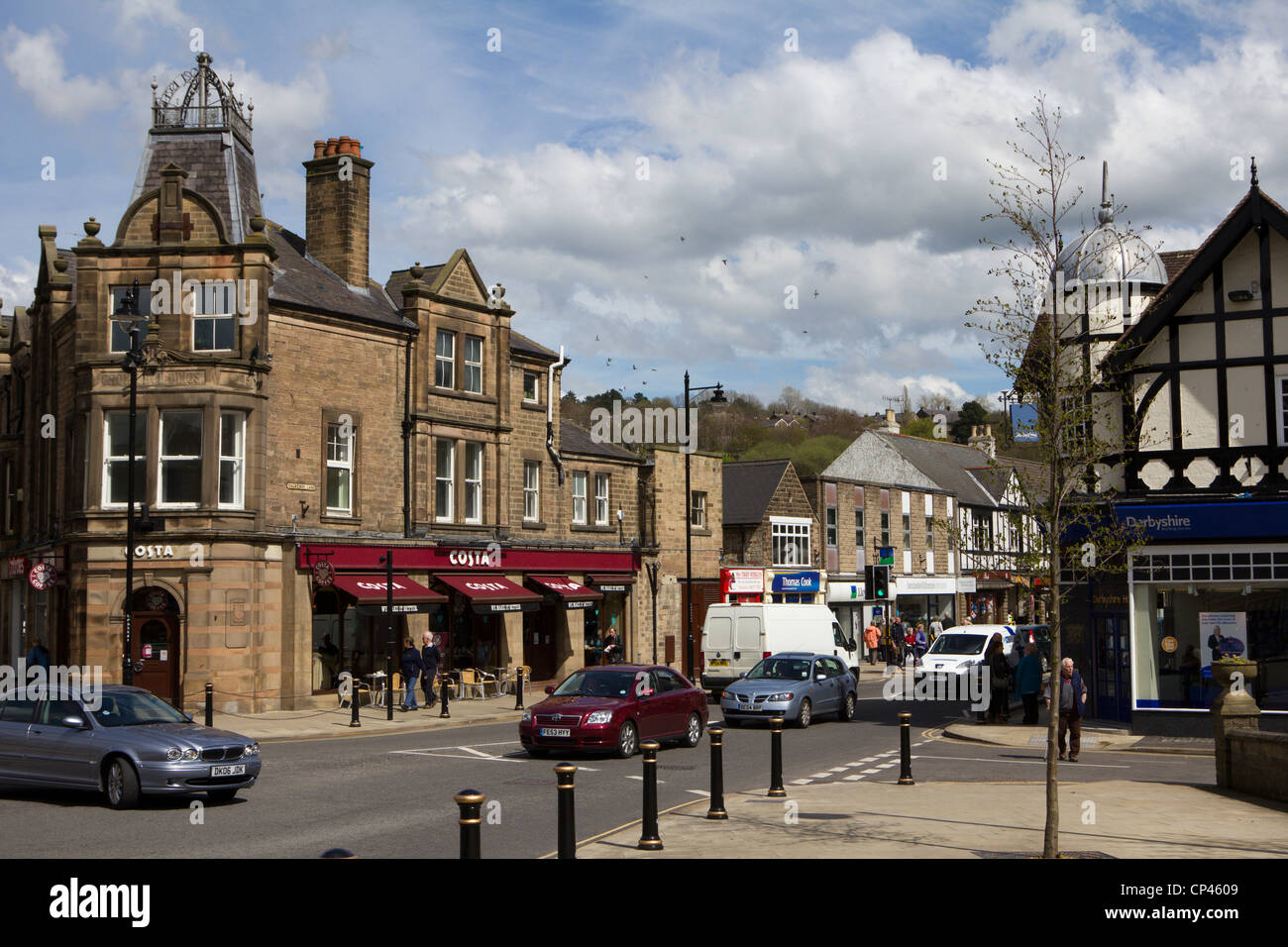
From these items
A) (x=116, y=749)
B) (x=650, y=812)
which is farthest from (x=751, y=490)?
(x=650, y=812)

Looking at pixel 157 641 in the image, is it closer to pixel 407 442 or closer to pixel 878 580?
pixel 407 442

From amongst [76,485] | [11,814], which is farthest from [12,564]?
[11,814]

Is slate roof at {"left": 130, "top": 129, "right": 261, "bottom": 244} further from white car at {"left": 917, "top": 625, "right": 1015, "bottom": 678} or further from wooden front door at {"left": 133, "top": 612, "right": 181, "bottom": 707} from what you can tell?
white car at {"left": 917, "top": 625, "right": 1015, "bottom": 678}

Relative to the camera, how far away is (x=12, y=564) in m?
35.2

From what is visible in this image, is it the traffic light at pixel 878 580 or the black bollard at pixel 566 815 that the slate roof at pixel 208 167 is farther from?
the black bollard at pixel 566 815

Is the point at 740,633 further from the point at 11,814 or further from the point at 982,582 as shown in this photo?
→ the point at 982,582

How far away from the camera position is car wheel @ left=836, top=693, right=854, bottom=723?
1071 inches

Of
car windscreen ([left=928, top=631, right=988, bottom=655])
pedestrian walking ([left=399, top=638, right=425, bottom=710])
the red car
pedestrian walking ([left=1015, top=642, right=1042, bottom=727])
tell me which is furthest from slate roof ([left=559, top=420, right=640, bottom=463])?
the red car

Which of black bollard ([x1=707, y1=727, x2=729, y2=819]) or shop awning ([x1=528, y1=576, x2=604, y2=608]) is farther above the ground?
shop awning ([x1=528, y1=576, x2=604, y2=608])

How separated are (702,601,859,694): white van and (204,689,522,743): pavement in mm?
5340

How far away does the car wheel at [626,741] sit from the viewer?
64.8 feet

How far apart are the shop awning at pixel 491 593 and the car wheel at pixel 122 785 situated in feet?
59.0

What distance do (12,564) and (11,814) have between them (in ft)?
75.3
